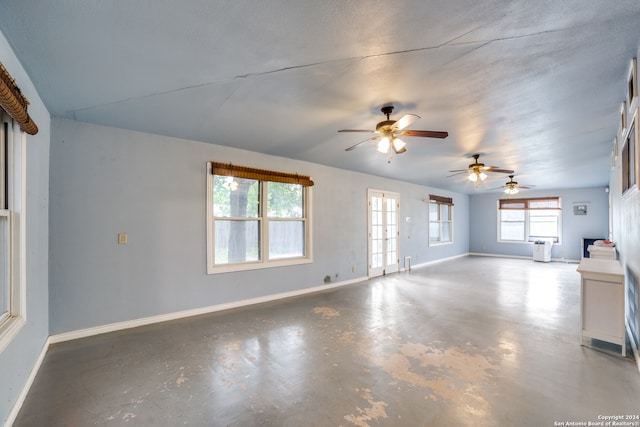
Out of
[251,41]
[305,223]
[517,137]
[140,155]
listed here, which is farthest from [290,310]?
[517,137]

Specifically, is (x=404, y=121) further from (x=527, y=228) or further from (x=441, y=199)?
(x=527, y=228)

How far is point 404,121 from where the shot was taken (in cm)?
287

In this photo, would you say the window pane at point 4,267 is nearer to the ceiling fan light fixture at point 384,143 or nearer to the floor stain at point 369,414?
the floor stain at point 369,414

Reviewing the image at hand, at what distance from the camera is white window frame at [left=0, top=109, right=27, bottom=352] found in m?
1.99

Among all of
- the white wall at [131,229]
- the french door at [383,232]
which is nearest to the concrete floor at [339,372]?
the white wall at [131,229]

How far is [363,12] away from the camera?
5.32 feet

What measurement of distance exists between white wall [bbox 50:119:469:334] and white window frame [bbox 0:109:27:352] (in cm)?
102

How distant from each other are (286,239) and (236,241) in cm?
96

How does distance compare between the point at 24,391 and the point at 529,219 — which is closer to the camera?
the point at 24,391

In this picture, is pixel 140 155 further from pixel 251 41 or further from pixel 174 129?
pixel 251 41

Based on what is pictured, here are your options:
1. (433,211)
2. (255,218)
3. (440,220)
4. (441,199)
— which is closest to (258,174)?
(255,218)

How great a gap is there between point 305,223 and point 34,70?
392 cm

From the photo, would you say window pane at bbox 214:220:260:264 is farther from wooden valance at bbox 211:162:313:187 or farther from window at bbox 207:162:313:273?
wooden valance at bbox 211:162:313:187

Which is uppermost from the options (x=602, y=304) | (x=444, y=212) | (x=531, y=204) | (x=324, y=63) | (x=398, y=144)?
(x=324, y=63)
